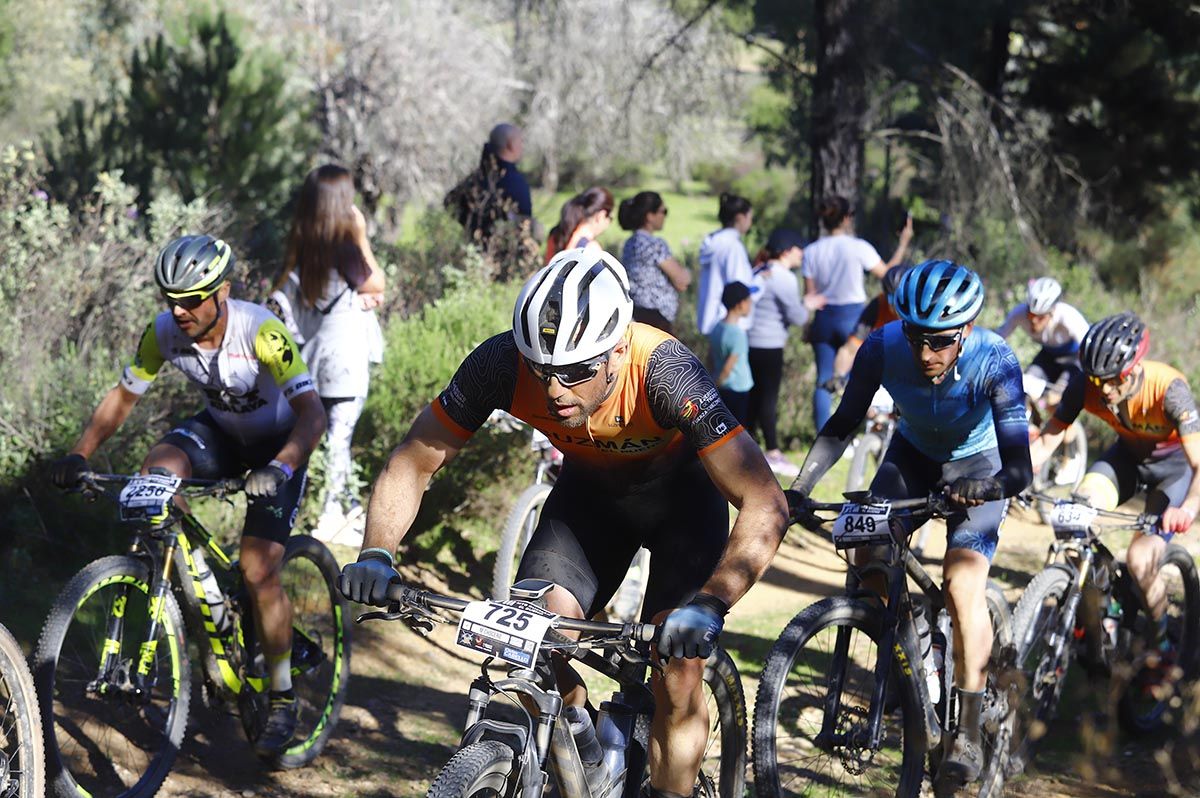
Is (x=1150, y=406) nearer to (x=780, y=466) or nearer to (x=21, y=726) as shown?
(x=780, y=466)

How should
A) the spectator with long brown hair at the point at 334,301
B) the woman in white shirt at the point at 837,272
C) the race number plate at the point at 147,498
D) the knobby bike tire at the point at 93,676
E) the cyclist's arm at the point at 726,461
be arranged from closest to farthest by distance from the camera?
the cyclist's arm at the point at 726,461, the knobby bike tire at the point at 93,676, the race number plate at the point at 147,498, the spectator with long brown hair at the point at 334,301, the woman in white shirt at the point at 837,272

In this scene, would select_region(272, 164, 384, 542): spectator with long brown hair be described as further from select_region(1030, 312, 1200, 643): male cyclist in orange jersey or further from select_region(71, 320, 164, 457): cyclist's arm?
select_region(1030, 312, 1200, 643): male cyclist in orange jersey

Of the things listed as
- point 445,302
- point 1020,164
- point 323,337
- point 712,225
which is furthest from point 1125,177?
point 712,225

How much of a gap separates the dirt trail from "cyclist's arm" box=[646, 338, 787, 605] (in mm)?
2398

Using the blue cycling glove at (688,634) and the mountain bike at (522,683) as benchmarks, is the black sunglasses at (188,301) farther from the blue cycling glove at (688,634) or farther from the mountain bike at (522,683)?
the blue cycling glove at (688,634)

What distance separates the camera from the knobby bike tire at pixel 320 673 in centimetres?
539

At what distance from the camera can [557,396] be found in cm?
349

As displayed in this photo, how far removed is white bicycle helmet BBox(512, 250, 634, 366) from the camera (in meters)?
3.39

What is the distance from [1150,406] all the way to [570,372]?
391 centimetres

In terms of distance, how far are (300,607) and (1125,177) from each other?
16498mm

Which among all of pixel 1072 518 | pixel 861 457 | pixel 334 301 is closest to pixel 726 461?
pixel 1072 518

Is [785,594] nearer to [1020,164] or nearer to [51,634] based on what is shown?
[51,634]

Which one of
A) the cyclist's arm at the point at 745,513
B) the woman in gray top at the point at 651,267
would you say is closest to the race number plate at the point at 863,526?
the cyclist's arm at the point at 745,513

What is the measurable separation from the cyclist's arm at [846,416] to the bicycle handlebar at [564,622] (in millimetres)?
1745
